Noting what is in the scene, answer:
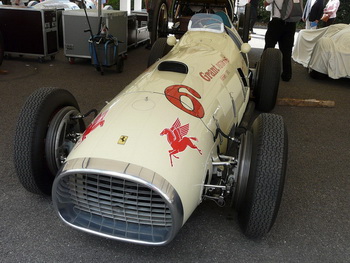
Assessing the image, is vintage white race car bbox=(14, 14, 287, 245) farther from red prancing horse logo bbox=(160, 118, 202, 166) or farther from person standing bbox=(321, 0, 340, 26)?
person standing bbox=(321, 0, 340, 26)

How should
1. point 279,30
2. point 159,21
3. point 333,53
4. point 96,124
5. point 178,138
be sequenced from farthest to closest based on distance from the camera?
point 159,21
point 333,53
point 279,30
point 96,124
point 178,138

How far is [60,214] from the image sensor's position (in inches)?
70.7

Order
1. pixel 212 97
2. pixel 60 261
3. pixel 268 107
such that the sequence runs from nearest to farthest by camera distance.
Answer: pixel 60 261 → pixel 212 97 → pixel 268 107

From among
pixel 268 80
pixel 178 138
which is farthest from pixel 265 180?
pixel 268 80

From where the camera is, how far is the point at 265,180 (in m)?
1.86

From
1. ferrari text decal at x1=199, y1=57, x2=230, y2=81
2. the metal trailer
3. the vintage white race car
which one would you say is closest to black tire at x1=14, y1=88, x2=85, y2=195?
the vintage white race car

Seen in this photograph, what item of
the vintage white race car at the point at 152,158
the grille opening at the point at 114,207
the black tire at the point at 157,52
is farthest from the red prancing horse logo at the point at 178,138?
the black tire at the point at 157,52

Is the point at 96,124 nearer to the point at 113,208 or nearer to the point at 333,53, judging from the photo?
the point at 113,208

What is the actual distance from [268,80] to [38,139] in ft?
8.80

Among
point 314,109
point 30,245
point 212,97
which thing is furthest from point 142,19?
point 30,245

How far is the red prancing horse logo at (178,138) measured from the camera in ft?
5.90

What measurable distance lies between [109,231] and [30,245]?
0.55m

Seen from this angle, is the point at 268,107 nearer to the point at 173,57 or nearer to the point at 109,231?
the point at 173,57

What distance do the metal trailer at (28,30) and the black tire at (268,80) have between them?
3.95 meters
